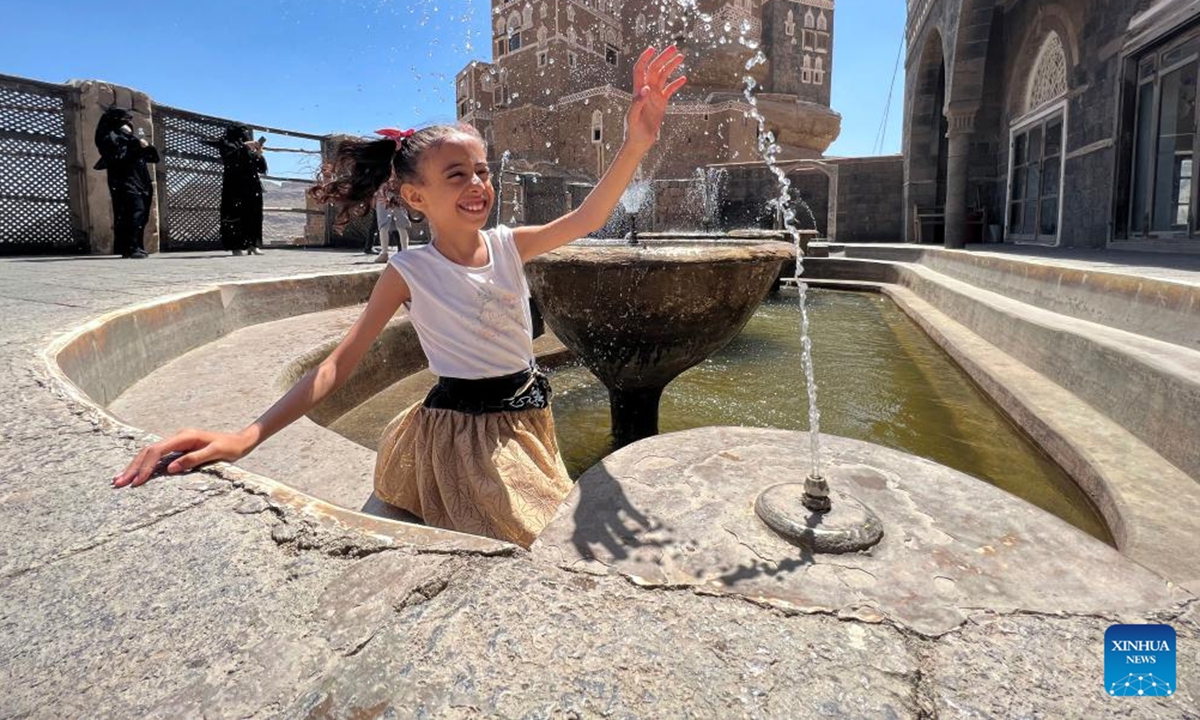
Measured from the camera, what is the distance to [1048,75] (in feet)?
29.7

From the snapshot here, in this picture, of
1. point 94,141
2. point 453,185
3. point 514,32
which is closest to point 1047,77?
point 453,185

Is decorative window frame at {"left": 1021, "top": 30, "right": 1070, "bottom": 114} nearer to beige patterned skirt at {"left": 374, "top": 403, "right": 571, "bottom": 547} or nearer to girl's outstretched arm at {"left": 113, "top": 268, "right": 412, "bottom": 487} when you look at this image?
beige patterned skirt at {"left": 374, "top": 403, "right": 571, "bottom": 547}

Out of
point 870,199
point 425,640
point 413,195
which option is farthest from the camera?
point 870,199

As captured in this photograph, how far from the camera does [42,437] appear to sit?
1.27 m

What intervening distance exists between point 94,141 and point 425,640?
10.2 m

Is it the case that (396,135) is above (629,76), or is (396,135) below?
below

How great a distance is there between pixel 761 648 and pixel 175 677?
0.65m

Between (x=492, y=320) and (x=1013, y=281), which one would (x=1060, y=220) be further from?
(x=492, y=320)

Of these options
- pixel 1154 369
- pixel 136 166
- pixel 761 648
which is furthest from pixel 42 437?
pixel 136 166

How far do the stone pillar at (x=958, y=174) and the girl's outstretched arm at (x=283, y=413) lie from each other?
10.2 meters

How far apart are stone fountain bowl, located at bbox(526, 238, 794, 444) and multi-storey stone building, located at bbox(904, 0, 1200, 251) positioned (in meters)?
5.82

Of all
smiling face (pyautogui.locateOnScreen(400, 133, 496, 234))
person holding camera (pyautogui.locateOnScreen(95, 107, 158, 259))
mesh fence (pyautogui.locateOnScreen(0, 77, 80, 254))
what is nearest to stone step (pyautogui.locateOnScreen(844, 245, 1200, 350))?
smiling face (pyautogui.locateOnScreen(400, 133, 496, 234))

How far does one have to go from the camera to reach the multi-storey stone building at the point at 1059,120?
6188mm

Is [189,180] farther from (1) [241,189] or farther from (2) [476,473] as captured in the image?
(2) [476,473]
